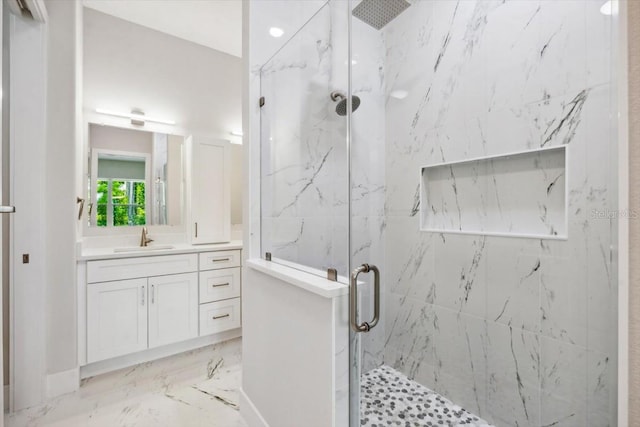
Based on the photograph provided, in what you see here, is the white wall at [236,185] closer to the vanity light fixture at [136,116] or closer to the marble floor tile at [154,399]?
the vanity light fixture at [136,116]

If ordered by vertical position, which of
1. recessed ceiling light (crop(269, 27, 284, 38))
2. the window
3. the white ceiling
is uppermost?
the white ceiling

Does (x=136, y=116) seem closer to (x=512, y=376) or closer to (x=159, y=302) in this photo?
(x=159, y=302)

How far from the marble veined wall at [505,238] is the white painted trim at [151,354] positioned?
154 cm

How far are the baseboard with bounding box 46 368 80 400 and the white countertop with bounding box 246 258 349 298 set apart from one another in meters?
1.55

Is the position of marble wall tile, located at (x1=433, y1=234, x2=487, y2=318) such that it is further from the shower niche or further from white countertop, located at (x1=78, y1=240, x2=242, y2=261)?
white countertop, located at (x1=78, y1=240, x2=242, y2=261)

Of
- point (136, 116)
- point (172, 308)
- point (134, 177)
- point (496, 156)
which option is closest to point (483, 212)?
point (496, 156)

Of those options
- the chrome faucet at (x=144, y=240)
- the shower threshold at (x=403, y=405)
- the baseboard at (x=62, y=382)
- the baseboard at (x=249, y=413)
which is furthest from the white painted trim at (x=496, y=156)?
the baseboard at (x=62, y=382)

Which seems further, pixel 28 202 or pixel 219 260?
pixel 219 260

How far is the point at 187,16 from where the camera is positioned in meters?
2.63

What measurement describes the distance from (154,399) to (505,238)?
2.37 metres

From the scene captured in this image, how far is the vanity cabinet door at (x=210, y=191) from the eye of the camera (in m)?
2.82

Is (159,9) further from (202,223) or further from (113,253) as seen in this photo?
(113,253)

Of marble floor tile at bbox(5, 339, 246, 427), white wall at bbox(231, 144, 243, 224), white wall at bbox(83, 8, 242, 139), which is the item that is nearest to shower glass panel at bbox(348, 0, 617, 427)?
marble floor tile at bbox(5, 339, 246, 427)

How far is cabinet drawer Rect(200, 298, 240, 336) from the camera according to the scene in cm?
259
